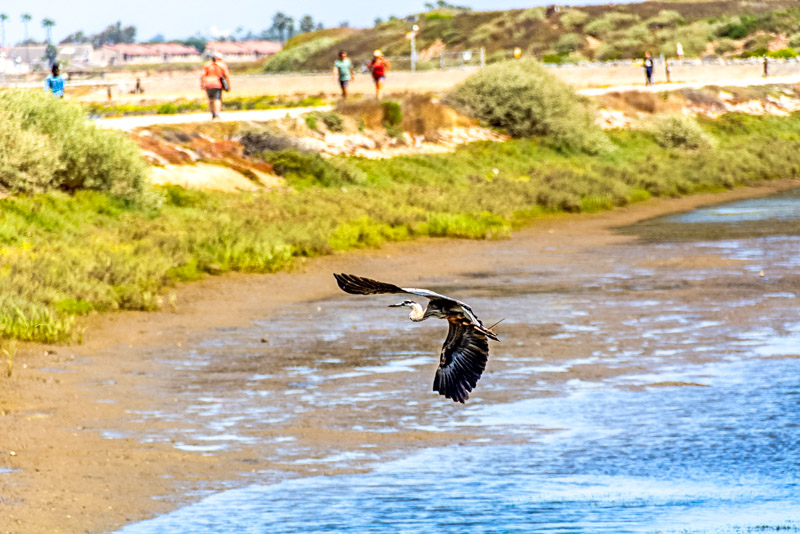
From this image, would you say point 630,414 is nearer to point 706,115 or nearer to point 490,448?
point 490,448

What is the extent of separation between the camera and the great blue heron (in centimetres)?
800

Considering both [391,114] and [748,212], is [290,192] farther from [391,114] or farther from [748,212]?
[748,212]

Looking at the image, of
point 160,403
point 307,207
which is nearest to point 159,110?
point 307,207

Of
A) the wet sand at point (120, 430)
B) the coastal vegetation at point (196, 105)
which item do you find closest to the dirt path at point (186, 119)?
the coastal vegetation at point (196, 105)

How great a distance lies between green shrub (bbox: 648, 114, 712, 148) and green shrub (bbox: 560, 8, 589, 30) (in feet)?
253

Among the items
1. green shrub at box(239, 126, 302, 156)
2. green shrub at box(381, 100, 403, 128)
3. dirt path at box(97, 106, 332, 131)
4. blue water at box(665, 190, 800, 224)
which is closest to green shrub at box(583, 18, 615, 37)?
blue water at box(665, 190, 800, 224)

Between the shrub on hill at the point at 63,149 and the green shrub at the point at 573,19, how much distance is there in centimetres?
10703

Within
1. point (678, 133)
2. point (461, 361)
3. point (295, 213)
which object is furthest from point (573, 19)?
point (461, 361)

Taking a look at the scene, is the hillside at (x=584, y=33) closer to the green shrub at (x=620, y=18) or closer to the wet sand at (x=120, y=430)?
the green shrub at (x=620, y=18)

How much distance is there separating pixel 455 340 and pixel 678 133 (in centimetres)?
5384

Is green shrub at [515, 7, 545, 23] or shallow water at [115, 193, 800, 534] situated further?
green shrub at [515, 7, 545, 23]

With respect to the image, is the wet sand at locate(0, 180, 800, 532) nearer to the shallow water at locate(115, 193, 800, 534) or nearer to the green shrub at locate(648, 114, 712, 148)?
the shallow water at locate(115, 193, 800, 534)

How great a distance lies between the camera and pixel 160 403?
66.3ft

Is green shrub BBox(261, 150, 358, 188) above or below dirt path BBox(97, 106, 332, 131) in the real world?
below
